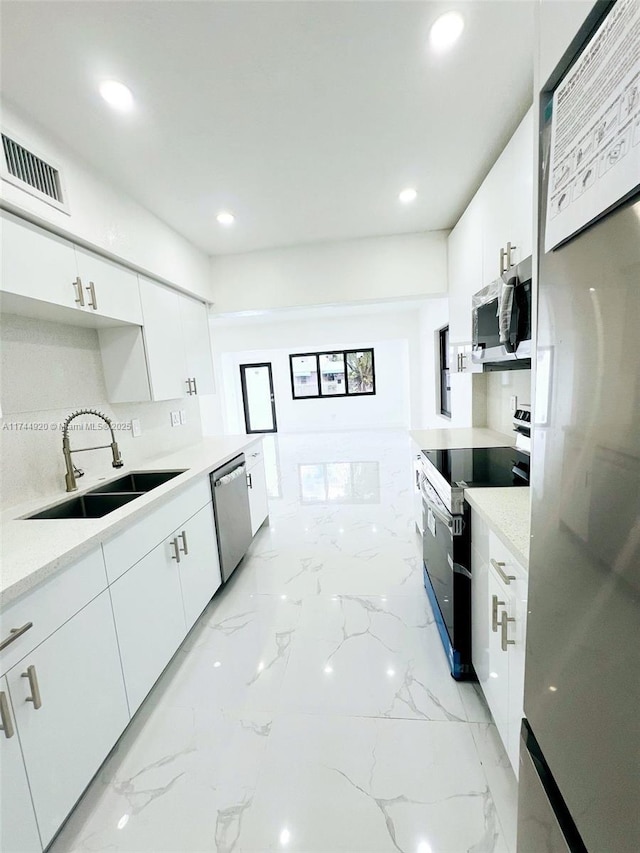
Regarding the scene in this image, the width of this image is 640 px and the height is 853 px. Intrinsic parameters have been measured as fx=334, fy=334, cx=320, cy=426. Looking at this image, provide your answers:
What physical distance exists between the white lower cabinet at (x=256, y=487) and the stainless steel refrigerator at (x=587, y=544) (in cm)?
249

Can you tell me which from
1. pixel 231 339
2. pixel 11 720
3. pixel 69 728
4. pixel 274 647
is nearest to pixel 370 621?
pixel 274 647

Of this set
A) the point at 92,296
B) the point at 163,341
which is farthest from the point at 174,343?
the point at 92,296

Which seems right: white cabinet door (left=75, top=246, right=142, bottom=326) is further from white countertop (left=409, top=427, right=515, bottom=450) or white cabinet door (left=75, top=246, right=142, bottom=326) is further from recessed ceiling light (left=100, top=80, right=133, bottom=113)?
white countertop (left=409, top=427, right=515, bottom=450)

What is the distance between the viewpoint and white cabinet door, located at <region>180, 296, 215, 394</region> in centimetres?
278

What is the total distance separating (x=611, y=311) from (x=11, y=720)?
167cm

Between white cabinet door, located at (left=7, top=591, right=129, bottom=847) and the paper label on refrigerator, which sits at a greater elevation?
the paper label on refrigerator

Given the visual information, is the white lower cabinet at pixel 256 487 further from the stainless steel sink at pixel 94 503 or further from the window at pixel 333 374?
the window at pixel 333 374

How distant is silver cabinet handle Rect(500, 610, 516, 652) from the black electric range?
35 cm

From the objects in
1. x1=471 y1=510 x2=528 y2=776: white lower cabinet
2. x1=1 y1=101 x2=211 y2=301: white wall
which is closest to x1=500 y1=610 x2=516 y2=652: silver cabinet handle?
x1=471 y1=510 x2=528 y2=776: white lower cabinet

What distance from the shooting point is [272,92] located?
56.8 inches

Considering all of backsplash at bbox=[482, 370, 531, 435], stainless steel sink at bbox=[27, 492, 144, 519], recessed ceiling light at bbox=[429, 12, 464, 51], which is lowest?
stainless steel sink at bbox=[27, 492, 144, 519]

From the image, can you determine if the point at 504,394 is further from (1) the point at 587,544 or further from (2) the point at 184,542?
(2) the point at 184,542

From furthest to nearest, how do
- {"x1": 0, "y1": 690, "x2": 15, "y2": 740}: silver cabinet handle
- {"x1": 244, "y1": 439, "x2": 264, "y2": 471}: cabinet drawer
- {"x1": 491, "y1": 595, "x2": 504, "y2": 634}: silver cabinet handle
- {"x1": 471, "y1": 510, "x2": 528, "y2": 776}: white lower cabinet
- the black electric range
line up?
{"x1": 244, "y1": 439, "x2": 264, "y2": 471}: cabinet drawer < the black electric range < {"x1": 491, "y1": 595, "x2": 504, "y2": 634}: silver cabinet handle < {"x1": 471, "y1": 510, "x2": 528, "y2": 776}: white lower cabinet < {"x1": 0, "y1": 690, "x2": 15, "y2": 740}: silver cabinet handle


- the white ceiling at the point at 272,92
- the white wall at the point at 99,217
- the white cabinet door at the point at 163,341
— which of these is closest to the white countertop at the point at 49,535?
the white cabinet door at the point at 163,341
